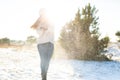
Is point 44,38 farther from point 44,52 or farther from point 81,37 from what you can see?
point 81,37

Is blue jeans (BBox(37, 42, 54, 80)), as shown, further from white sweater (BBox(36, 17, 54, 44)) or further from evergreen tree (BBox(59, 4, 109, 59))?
evergreen tree (BBox(59, 4, 109, 59))

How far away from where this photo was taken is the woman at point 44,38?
6969 mm

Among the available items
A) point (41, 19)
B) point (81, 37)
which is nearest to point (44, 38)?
point (41, 19)

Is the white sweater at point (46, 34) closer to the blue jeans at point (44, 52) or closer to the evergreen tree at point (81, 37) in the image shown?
the blue jeans at point (44, 52)

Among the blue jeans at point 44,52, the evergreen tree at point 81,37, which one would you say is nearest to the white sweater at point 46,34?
the blue jeans at point 44,52

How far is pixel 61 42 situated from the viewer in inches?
615

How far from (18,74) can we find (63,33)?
21.7 ft

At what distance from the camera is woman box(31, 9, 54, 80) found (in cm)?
697

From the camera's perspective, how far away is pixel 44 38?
6.96 meters

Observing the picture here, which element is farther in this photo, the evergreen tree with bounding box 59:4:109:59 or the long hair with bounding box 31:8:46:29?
the evergreen tree with bounding box 59:4:109:59

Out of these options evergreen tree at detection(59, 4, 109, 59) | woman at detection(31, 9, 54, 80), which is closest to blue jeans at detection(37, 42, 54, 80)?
woman at detection(31, 9, 54, 80)

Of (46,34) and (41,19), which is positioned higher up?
(41,19)

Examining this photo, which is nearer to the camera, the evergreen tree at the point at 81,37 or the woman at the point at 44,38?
the woman at the point at 44,38

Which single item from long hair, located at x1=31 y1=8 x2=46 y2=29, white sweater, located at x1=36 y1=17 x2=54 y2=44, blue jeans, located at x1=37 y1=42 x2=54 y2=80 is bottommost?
blue jeans, located at x1=37 y1=42 x2=54 y2=80
